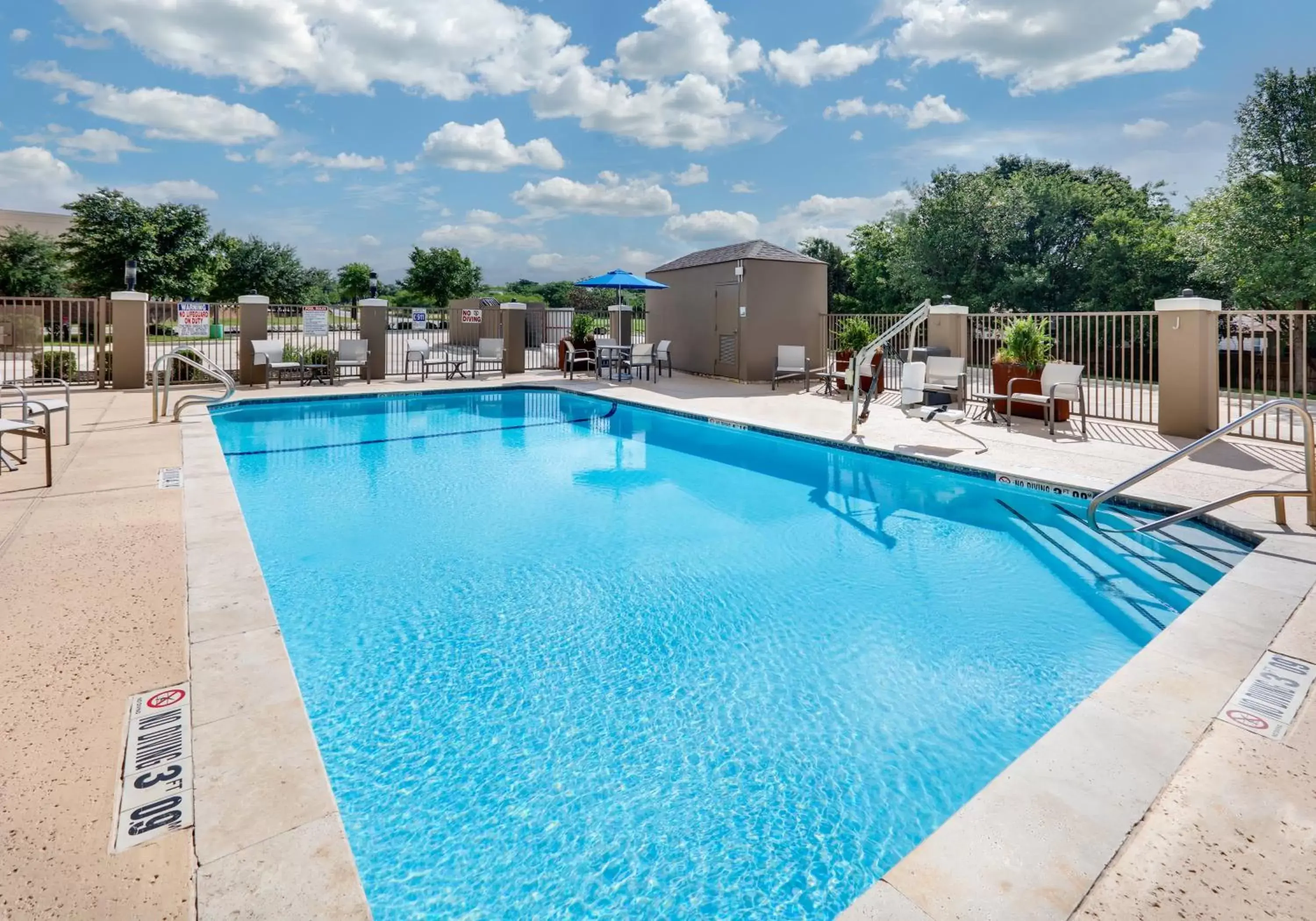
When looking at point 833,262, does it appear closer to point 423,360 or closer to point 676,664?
point 423,360

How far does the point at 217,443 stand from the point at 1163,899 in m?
8.38

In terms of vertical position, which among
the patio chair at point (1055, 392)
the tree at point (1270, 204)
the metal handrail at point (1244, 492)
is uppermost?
the tree at point (1270, 204)

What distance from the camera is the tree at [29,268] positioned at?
33688 mm

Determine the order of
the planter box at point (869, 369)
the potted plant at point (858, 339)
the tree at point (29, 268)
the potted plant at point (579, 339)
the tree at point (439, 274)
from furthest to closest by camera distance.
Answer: the tree at point (439, 274) → the tree at point (29, 268) → the potted plant at point (579, 339) → the potted plant at point (858, 339) → the planter box at point (869, 369)

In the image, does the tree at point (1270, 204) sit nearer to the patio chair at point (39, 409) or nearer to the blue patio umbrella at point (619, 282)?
the blue patio umbrella at point (619, 282)

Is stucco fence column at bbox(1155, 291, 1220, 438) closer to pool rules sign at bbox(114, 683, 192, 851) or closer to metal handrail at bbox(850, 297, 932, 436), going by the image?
metal handrail at bbox(850, 297, 932, 436)

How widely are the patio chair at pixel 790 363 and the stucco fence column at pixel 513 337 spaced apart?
6.06 metres

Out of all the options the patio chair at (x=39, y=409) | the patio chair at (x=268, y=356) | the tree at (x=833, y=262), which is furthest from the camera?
the tree at (x=833, y=262)

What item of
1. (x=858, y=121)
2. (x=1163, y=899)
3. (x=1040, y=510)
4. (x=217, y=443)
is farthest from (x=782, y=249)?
(x=1163, y=899)

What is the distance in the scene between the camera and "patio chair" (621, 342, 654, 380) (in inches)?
575

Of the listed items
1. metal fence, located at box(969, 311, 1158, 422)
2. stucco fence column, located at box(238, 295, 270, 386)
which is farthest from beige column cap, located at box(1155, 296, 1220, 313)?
stucco fence column, located at box(238, 295, 270, 386)

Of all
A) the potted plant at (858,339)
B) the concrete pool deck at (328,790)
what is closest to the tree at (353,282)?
the potted plant at (858,339)

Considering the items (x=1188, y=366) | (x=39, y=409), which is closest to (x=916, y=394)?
(x=1188, y=366)

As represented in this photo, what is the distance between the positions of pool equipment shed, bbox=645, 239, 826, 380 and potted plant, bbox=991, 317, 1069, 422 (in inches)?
205
